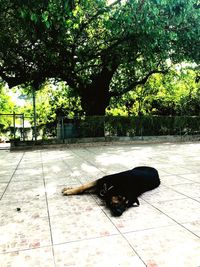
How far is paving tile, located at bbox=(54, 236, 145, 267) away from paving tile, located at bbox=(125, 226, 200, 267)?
127 mm

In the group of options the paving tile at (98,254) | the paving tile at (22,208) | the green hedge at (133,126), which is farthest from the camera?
the green hedge at (133,126)

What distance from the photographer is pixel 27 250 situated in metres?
3.22

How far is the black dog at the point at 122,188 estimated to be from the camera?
446cm

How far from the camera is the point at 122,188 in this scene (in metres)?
4.68

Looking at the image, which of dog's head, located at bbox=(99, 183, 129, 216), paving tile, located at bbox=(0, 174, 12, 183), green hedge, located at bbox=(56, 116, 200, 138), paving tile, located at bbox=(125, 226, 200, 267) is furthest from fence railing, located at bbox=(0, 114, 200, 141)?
paving tile, located at bbox=(125, 226, 200, 267)

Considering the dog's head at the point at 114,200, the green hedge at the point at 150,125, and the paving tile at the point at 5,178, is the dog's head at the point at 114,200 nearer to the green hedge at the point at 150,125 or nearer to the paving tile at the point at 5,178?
the paving tile at the point at 5,178

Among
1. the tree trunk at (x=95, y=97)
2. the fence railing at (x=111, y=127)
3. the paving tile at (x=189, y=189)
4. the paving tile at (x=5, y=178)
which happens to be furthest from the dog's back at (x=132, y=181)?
the tree trunk at (x=95, y=97)

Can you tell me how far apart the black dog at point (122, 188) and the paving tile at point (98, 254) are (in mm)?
928

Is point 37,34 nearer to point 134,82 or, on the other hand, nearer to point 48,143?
point 48,143

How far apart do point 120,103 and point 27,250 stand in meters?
24.5

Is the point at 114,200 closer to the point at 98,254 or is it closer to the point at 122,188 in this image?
the point at 122,188

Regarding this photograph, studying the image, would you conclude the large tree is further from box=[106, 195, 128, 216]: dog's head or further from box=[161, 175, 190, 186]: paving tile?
box=[106, 195, 128, 216]: dog's head

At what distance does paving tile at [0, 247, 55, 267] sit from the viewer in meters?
2.91

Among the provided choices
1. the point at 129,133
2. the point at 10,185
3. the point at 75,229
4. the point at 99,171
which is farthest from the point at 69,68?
the point at 75,229
